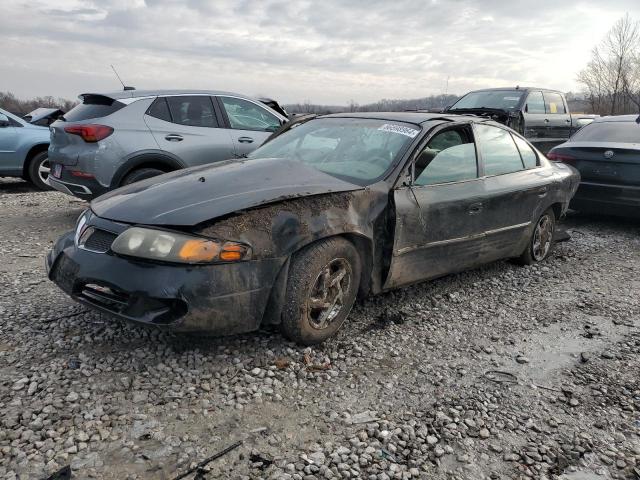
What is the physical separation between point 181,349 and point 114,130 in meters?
3.61

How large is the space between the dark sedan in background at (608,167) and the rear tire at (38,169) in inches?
331

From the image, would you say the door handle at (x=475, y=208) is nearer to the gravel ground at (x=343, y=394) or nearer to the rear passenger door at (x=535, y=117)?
the gravel ground at (x=343, y=394)

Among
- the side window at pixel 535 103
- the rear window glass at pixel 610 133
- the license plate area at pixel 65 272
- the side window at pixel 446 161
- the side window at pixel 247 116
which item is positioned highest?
the side window at pixel 535 103

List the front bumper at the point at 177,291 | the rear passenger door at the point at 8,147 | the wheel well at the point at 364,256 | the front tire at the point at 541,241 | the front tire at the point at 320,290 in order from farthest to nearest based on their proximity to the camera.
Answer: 1. the rear passenger door at the point at 8,147
2. the front tire at the point at 541,241
3. the wheel well at the point at 364,256
4. the front tire at the point at 320,290
5. the front bumper at the point at 177,291

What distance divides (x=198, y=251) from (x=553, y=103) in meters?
11.5

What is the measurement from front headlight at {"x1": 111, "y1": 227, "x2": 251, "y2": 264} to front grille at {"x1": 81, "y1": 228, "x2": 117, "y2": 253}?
0.42 ft

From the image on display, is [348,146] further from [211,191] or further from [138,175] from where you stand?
[138,175]

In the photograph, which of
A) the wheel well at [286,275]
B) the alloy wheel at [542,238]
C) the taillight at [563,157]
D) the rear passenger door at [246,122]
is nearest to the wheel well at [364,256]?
the wheel well at [286,275]

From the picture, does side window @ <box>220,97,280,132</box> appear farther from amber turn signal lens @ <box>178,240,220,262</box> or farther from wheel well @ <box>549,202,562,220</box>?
amber turn signal lens @ <box>178,240,220,262</box>

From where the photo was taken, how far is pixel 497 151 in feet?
15.4

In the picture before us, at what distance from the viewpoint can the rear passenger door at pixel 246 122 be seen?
681 centimetres

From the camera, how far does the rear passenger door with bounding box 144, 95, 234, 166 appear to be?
6242mm

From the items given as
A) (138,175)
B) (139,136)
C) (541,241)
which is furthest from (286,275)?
(139,136)

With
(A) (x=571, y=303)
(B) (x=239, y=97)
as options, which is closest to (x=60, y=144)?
(B) (x=239, y=97)
